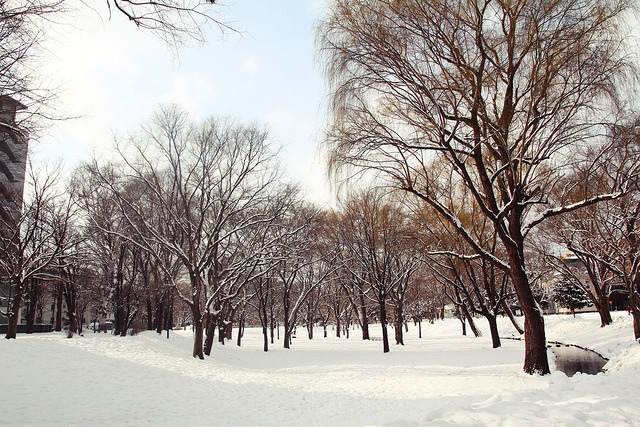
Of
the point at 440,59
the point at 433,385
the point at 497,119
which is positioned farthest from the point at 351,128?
the point at 433,385

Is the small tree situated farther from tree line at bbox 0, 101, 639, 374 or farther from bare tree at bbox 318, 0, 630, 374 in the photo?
bare tree at bbox 318, 0, 630, 374

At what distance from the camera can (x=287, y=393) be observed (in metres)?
9.69

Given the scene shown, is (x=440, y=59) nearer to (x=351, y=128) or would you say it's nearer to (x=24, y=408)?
(x=351, y=128)

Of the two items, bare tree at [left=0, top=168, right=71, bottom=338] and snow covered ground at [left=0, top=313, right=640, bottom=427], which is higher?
bare tree at [left=0, top=168, right=71, bottom=338]

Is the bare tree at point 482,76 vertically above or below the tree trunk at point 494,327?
above

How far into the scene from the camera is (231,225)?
22.7m

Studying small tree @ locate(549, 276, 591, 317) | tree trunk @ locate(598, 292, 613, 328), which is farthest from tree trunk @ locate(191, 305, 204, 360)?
small tree @ locate(549, 276, 591, 317)

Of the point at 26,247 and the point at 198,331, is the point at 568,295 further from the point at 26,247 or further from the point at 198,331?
the point at 26,247

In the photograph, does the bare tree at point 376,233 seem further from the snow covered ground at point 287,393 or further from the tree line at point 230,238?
the snow covered ground at point 287,393

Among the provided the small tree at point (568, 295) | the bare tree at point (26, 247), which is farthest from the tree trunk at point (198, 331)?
the small tree at point (568, 295)

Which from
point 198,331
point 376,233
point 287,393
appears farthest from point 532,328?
point 376,233

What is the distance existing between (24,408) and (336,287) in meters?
37.6

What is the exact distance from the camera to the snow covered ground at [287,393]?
4828 mm

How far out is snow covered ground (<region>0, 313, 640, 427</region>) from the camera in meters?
4.83
